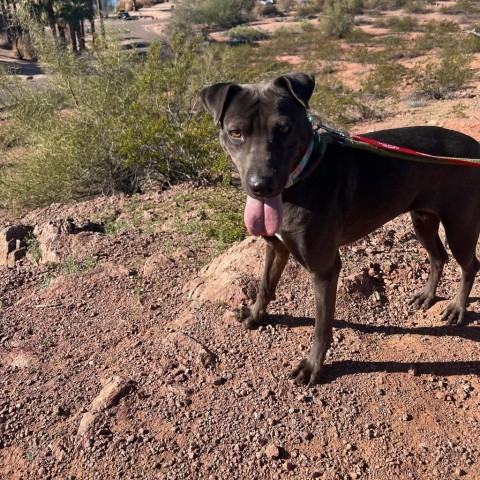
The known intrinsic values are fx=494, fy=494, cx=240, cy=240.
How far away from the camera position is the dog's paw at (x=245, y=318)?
375 cm

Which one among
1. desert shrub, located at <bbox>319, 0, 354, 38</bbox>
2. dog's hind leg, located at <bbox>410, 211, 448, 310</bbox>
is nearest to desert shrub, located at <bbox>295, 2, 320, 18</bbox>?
desert shrub, located at <bbox>319, 0, 354, 38</bbox>

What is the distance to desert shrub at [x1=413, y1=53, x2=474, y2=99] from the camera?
1642cm

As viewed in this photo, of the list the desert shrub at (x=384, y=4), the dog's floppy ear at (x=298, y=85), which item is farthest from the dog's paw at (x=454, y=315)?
the desert shrub at (x=384, y=4)

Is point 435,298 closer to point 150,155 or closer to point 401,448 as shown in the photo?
point 401,448

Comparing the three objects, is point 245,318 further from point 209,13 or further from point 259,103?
point 209,13

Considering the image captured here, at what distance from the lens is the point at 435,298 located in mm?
4070

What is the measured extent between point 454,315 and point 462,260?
1.52ft

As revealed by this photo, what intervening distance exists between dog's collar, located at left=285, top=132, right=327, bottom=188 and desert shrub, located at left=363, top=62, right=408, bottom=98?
15447mm

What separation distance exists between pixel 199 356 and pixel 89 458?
94cm

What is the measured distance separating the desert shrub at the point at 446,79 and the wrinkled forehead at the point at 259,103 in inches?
601

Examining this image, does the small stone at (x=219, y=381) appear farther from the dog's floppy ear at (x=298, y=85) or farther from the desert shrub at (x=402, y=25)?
the desert shrub at (x=402, y=25)

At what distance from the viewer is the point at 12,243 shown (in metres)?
5.54

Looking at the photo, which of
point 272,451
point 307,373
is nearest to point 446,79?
point 307,373

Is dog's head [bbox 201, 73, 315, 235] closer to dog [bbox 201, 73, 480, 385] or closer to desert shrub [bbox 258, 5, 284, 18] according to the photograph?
dog [bbox 201, 73, 480, 385]
